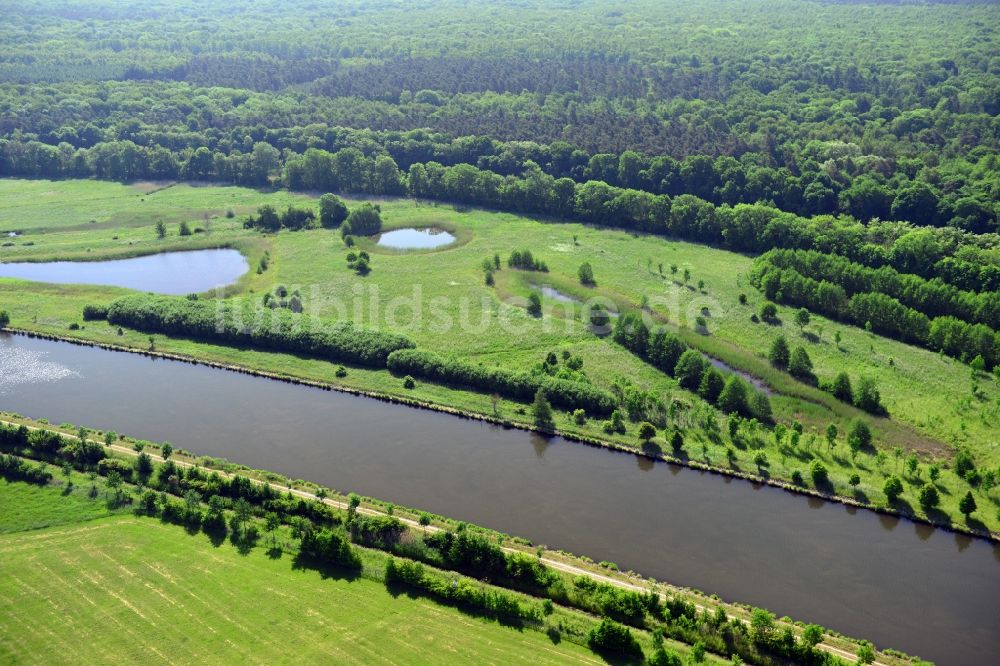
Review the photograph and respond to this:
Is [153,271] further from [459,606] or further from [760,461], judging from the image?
[760,461]

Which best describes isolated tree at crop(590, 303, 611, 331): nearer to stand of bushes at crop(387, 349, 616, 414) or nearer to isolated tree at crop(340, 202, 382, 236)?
stand of bushes at crop(387, 349, 616, 414)

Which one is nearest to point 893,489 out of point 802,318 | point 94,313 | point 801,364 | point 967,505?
point 967,505

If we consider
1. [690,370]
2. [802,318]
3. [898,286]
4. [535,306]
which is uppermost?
[898,286]

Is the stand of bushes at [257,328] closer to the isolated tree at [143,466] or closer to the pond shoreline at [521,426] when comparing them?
the pond shoreline at [521,426]

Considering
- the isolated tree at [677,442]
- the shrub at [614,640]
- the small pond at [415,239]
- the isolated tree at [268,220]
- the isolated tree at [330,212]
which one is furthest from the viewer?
the isolated tree at [330,212]

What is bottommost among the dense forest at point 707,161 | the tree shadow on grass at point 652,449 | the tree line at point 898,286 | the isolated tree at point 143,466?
the isolated tree at point 143,466

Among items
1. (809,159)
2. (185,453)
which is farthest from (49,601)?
(809,159)

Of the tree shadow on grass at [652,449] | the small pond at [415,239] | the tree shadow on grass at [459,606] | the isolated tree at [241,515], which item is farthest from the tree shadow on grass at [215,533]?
the small pond at [415,239]
